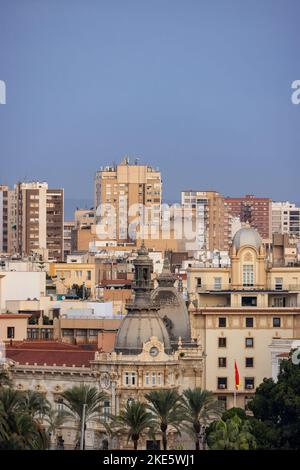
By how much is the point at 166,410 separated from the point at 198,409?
1.01 metres

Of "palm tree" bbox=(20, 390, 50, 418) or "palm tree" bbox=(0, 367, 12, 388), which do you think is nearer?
"palm tree" bbox=(20, 390, 50, 418)

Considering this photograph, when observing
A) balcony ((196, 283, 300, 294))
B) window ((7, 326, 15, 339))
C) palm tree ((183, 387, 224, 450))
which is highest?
balcony ((196, 283, 300, 294))

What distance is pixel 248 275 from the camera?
125m

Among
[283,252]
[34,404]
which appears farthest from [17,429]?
[283,252]

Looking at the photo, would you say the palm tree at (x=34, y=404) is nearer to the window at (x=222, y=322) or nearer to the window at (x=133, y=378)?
the window at (x=133, y=378)

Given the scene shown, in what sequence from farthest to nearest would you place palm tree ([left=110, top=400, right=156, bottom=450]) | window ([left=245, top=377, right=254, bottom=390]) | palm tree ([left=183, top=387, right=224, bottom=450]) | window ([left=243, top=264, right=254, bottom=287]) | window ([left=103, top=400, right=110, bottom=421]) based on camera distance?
window ([left=243, top=264, right=254, bottom=287])
window ([left=245, top=377, right=254, bottom=390])
window ([left=103, top=400, right=110, bottom=421])
palm tree ([left=183, top=387, right=224, bottom=450])
palm tree ([left=110, top=400, right=156, bottom=450])

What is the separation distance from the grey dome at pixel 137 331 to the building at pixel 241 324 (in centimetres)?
1194

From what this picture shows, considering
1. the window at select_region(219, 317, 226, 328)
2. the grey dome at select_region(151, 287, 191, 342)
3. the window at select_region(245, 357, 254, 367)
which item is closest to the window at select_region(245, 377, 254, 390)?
the window at select_region(245, 357, 254, 367)

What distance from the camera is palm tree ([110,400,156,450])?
93.3m

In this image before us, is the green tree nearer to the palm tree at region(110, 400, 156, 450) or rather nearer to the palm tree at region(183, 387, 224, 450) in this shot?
the palm tree at region(183, 387, 224, 450)

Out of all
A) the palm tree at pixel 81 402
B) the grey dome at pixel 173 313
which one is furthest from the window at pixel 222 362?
the palm tree at pixel 81 402

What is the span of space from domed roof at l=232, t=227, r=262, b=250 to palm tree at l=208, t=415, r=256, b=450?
1298 inches

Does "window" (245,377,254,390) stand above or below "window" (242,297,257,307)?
below

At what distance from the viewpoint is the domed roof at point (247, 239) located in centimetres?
12575
